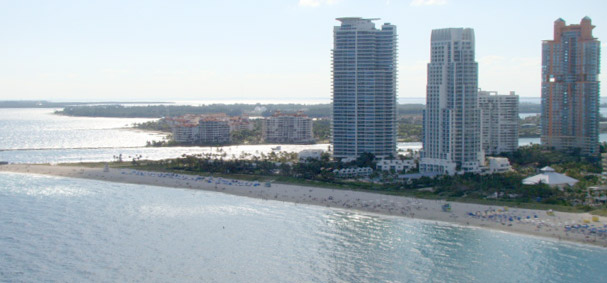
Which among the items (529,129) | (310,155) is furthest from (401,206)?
(529,129)

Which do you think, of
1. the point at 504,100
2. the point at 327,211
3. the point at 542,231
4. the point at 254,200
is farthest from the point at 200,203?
the point at 504,100

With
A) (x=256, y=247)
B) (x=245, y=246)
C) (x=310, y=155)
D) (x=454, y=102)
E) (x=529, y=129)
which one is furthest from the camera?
(x=529, y=129)

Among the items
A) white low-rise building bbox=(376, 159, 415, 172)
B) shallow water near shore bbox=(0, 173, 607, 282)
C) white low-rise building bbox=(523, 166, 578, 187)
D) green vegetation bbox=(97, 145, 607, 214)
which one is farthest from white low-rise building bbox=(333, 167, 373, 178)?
white low-rise building bbox=(523, 166, 578, 187)

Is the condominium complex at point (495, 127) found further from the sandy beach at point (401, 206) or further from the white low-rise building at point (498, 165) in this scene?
the sandy beach at point (401, 206)

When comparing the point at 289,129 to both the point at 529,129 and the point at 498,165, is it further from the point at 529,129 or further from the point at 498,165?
the point at 498,165

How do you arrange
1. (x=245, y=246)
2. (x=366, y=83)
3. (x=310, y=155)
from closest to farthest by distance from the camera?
(x=245, y=246) → (x=366, y=83) → (x=310, y=155)

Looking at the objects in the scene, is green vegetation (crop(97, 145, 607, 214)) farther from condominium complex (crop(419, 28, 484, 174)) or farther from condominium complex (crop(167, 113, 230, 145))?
condominium complex (crop(167, 113, 230, 145))

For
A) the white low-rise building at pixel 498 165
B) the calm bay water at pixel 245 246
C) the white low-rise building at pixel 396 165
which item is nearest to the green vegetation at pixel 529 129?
the white low-rise building at pixel 498 165

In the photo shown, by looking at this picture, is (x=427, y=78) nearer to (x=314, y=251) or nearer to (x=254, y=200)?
(x=254, y=200)
